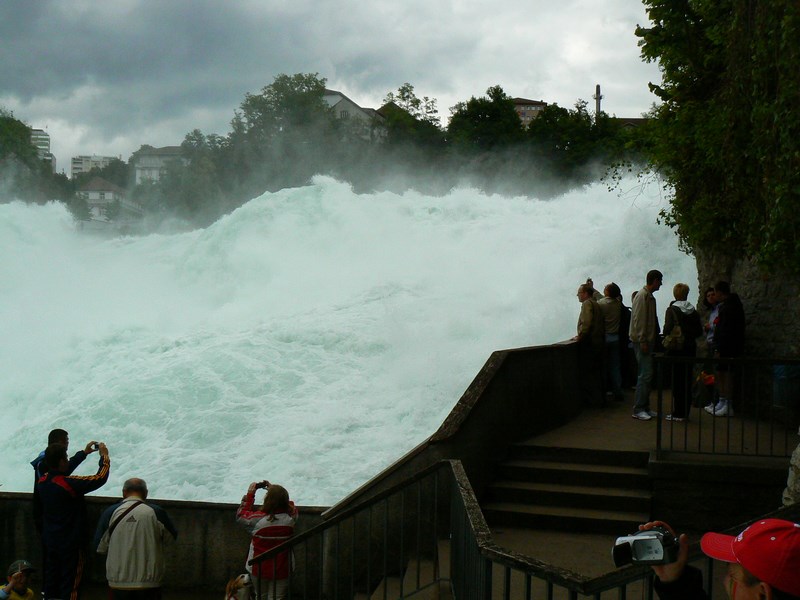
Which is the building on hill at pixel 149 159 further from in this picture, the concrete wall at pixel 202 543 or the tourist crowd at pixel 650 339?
the concrete wall at pixel 202 543

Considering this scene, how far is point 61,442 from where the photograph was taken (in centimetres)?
718

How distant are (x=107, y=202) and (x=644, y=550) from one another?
13743cm

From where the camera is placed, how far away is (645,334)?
33.6ft

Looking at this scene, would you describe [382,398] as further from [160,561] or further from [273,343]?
[160,561]

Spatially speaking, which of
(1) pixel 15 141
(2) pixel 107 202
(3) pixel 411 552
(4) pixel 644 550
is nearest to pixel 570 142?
(1) pixel 15 141

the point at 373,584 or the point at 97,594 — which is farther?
the point at 97,594

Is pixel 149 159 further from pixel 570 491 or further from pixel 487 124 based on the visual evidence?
pixel 570 491

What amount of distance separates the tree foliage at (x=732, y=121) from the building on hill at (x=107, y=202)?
89102 millimetres

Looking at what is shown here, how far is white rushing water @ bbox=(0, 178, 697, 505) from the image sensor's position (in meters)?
15.2

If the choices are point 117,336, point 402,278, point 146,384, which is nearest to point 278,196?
point 402,278

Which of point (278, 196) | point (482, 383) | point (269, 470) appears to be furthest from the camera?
point (278, 196)

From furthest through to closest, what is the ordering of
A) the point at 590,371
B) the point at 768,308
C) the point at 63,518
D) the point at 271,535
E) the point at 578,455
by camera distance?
the point at 590,371
the point at 768,308
the point at 578,455
the point at 63,518
the point at 271,535

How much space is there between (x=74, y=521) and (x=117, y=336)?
57.7 feet

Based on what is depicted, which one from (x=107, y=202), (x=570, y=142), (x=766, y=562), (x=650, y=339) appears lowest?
(x=650, y=339)
